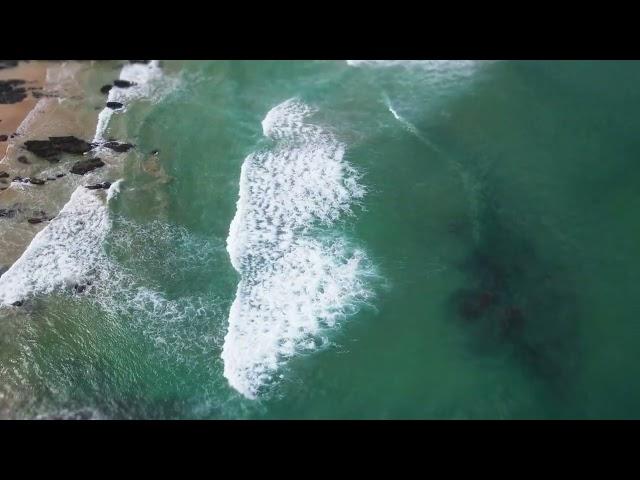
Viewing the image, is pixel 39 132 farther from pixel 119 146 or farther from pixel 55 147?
pixel 119 146

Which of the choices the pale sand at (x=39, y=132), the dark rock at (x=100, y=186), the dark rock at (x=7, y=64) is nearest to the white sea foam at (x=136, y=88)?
the pale sand at (x=39, y=132)

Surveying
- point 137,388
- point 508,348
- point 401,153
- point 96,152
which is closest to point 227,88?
point 96,152

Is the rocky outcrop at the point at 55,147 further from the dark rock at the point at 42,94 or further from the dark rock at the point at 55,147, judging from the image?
the dark rock at the point at 42,94

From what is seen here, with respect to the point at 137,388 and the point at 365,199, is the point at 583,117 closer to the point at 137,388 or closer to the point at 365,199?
the point at 365,199

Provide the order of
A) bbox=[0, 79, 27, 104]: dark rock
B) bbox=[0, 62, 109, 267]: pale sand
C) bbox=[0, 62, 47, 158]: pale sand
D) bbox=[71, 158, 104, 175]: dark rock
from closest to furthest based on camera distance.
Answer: bbox=[0, 62, 109, 267]: pale sand → bbox=[71, 158, 104, 175]: dark rock → bbox=[0, 62, 47, 158]: pale sand → bbox=[0, 79, 27, 104]: dark rock

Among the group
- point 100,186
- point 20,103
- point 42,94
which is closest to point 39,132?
point 20,103

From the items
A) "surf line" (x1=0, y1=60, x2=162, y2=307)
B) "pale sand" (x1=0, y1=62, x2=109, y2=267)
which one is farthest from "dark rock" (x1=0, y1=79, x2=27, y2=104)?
"surf line" (x1=0, y1=60, x2=162, y2=307)

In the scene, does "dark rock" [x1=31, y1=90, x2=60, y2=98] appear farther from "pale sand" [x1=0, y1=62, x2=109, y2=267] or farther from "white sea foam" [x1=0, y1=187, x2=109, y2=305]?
"white sea foam" [x1=0, y1=187, x2=109, y2=305]
